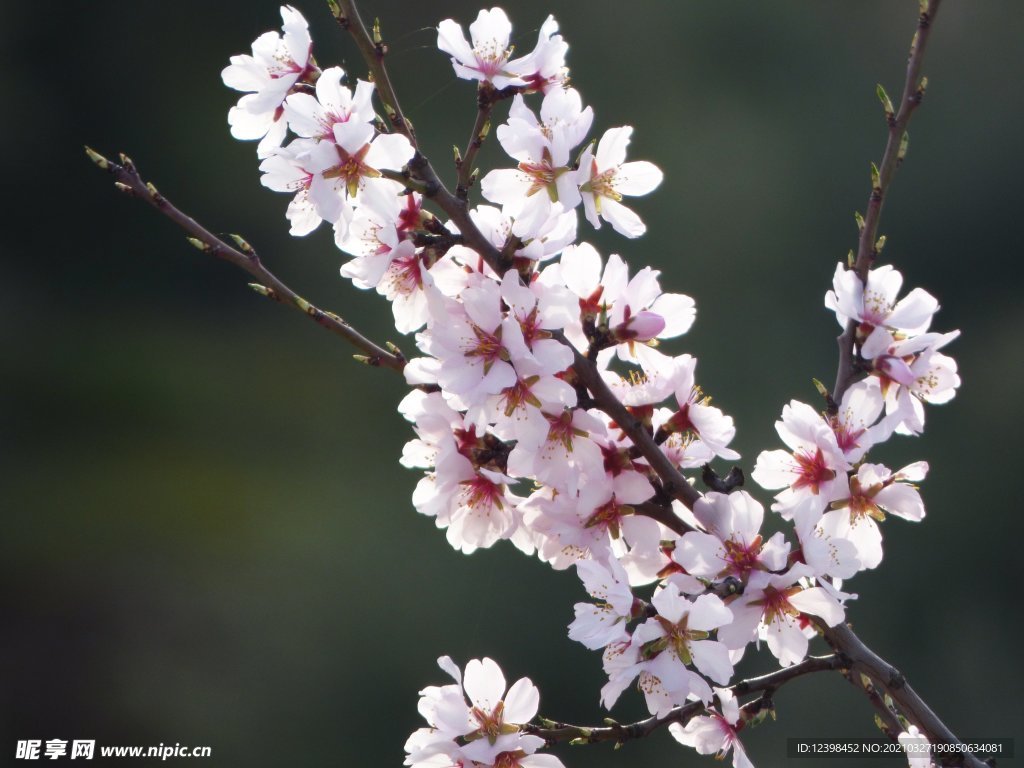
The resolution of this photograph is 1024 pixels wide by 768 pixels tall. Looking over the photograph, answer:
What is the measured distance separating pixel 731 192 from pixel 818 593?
14.2 ft

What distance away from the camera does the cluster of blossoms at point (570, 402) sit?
815 millimetres

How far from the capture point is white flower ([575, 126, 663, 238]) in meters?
0.92

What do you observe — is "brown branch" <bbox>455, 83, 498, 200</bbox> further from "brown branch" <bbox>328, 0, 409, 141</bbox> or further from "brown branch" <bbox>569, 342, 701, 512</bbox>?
"brown branch" <bbox>569, 342, 701, 512</bbox>

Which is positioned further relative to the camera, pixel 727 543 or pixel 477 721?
pixel 477 721

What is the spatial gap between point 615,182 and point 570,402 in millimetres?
251

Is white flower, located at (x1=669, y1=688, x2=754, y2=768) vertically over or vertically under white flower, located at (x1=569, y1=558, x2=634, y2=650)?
under

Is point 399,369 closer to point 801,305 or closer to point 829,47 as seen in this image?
point 801,305

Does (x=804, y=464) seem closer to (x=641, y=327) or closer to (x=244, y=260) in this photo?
(x=641, y=327)

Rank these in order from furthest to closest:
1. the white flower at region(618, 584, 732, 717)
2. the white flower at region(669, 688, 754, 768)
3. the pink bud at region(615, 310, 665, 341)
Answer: the white flower at region(669, 688, 754, 768) → the pink bud at region(615, 310, 665, 341) → the white flower at region(618, 584, 732, 717)

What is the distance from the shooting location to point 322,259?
17.1ft

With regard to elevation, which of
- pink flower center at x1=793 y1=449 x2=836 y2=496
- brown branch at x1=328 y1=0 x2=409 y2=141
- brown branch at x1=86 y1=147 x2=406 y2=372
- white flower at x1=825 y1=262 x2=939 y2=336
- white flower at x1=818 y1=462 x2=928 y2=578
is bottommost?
white flower at x1=818 y1=462 x2=928 y2=578

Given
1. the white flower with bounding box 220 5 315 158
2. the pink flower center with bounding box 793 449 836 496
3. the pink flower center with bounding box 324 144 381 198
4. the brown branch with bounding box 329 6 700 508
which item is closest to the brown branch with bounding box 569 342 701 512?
the brown branch with bounding box 329 6 700 508

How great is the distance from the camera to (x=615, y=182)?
3.13 ft

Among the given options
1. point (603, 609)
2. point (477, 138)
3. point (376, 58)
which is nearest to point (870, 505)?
point (603, 609)
